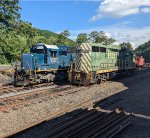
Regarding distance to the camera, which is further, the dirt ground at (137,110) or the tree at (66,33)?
the tree at (66,33)

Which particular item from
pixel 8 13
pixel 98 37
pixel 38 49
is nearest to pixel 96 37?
pixel 98 37

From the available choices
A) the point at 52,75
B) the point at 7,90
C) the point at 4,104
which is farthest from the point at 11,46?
the point at 4,104

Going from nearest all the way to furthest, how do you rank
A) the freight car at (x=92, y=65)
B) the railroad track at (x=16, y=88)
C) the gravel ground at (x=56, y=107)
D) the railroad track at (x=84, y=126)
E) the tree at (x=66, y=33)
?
the railroad track at (x=84, y=126)
the gravel ground at (x=56, y=107)
the railroad track at (x=16, y=88)
the freight car at (x=92, y=65)
the tree at (x=66, y=33)

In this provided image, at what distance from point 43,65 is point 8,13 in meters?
31.3

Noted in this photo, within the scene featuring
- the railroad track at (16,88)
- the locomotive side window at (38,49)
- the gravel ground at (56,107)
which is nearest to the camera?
the gravel ground at (56,107)

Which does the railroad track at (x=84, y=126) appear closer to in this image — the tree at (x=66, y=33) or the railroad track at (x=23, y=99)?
the railroad track at (x=23, y=99)

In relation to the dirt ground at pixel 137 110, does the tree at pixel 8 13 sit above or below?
above

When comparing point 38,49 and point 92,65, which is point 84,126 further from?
point 38,49

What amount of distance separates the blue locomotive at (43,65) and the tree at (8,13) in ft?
92.6

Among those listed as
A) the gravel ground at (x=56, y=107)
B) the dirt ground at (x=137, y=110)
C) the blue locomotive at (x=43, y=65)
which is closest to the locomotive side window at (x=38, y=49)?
the blue locomotive at (x=43, y=65)

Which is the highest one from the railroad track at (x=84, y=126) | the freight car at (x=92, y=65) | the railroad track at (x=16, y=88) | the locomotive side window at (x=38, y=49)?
the locomotive side window at (x=38, y=49)

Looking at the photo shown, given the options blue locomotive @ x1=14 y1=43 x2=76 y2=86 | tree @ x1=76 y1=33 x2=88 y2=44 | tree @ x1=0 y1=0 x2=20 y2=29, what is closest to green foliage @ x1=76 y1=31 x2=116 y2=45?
tree @ x1=76 y1=33 x2=88 y2=44

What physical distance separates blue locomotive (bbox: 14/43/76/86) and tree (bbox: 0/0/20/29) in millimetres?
28229

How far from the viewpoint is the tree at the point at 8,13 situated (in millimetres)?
52491
